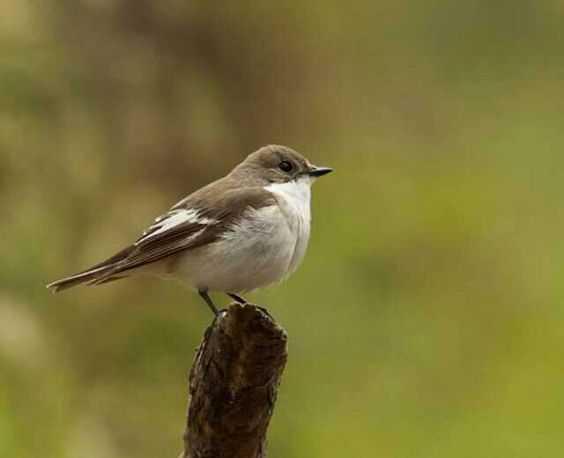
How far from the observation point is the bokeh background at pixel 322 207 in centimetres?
518

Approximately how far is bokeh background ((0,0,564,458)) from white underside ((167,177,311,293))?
4.83 feet

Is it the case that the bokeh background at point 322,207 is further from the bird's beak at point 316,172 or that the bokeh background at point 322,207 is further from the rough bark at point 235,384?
the rough bark at point 235,384

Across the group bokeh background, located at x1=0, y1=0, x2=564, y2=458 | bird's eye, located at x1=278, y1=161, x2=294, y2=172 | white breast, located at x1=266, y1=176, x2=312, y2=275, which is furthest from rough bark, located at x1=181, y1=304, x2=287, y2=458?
bokeh background, located at x1=0, y1=0, x2=564, y2=458

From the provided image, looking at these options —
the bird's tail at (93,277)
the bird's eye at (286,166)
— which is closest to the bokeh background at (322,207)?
the bird's tail at (93,277)

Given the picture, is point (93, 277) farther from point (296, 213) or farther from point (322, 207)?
point (322, 207)

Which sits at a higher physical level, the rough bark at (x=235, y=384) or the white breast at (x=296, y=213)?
the white breast at (x=296, y=213)

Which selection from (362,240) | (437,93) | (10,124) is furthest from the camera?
(437,93)

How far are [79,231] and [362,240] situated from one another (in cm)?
125

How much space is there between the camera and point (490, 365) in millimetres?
5477

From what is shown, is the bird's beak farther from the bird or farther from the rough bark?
the rough bark

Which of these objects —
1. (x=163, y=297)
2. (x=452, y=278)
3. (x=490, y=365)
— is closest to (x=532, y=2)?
(x=452, y=278)

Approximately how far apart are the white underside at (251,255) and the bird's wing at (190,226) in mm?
29

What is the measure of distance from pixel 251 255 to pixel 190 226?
192 mm

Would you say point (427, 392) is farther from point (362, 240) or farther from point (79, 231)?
point (79, 231)
